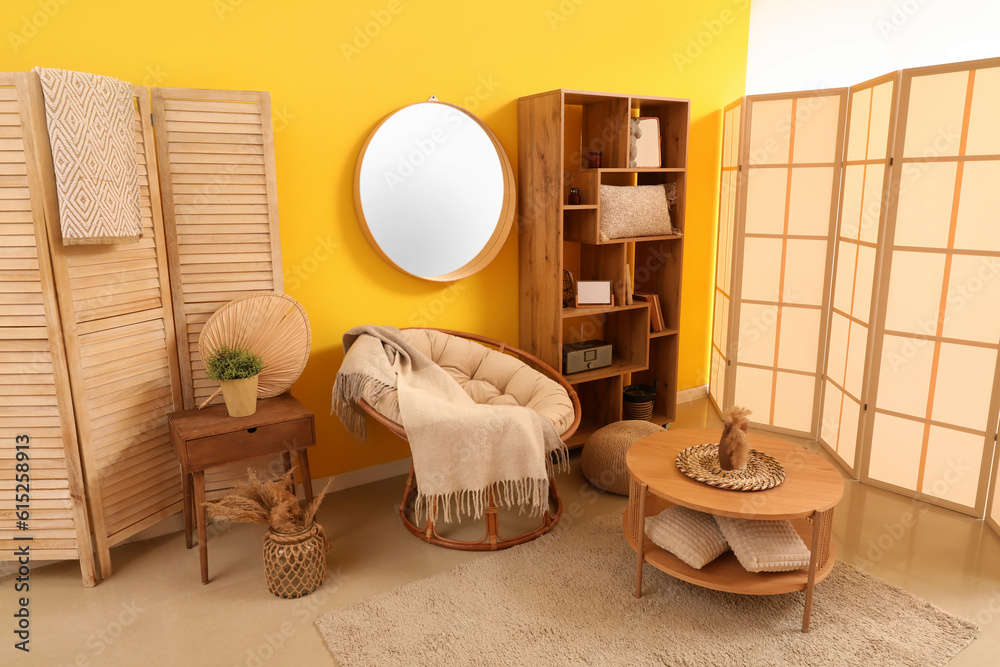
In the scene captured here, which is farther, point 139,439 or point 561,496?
point 561,496

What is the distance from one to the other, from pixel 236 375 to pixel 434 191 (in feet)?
4.20

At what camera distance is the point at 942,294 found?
9.26 ft


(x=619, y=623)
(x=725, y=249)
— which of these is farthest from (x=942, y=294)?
(x=619, y=623)

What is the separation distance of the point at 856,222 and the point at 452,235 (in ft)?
6.48

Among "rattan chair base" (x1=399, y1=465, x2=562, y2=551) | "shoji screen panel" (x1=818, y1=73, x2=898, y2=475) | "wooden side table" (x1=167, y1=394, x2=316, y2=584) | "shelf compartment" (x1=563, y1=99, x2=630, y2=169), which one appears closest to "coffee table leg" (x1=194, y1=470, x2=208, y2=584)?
"wooden side table" (x1=167, y1=394, x2=316, y2=584)

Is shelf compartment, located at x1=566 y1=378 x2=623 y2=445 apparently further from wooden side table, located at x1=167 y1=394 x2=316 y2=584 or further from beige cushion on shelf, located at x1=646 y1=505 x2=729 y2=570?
wooden side table, located at x1=167 y1=394 x2=316 y2=584

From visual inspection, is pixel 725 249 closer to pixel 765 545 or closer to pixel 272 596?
pixel 765 545

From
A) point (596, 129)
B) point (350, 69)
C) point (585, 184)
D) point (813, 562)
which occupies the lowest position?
point (813, 562)

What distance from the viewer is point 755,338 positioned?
3842 mm

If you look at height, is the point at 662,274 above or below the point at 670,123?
below

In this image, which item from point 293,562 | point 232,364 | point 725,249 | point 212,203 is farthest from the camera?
point 725,249

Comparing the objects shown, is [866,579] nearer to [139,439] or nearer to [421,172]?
[421,172]

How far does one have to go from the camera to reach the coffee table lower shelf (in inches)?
84.0

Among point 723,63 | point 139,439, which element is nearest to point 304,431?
point 139,439
